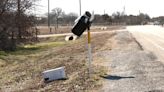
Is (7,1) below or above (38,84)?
above

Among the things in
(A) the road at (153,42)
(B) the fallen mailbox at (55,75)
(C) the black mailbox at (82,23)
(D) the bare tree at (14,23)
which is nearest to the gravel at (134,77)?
(B) the fallen mailbox at (55,75)

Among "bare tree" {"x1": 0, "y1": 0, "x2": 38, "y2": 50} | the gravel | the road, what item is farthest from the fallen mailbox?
"bare tree" {"x1": 0, "y1": 0, "x2": 38, "y2": 50}

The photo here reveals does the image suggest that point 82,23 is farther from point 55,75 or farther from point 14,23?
point 14,23

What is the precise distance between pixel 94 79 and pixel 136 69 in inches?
81.0

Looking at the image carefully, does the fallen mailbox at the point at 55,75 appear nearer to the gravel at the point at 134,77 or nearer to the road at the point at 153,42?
the gravel at the point at 134,77

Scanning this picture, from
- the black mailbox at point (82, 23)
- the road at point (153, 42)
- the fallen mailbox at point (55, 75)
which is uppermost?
the black mailbox at point (82, 23)

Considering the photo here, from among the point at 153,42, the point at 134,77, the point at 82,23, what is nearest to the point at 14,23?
the point at 153,42

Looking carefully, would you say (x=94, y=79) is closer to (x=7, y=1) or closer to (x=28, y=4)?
(x=7, y=1)

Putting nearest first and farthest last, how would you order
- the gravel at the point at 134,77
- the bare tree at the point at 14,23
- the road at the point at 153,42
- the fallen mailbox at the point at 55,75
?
the gravel at the point at 134,77 → the fallen mailbox at the point at 55,75 → the road at the point at 153,42 → the bare tree at the point at 14,23

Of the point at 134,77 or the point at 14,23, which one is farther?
the point at 14,23

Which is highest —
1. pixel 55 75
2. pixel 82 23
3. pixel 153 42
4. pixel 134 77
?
pixel 82 23

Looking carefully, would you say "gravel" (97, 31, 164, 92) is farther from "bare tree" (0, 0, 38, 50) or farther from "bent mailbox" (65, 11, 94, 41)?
"bare tree" (0, 0, 38, 50)

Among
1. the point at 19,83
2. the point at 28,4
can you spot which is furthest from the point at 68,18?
the point at 19,83

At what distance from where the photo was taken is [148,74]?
13133 millimetres
